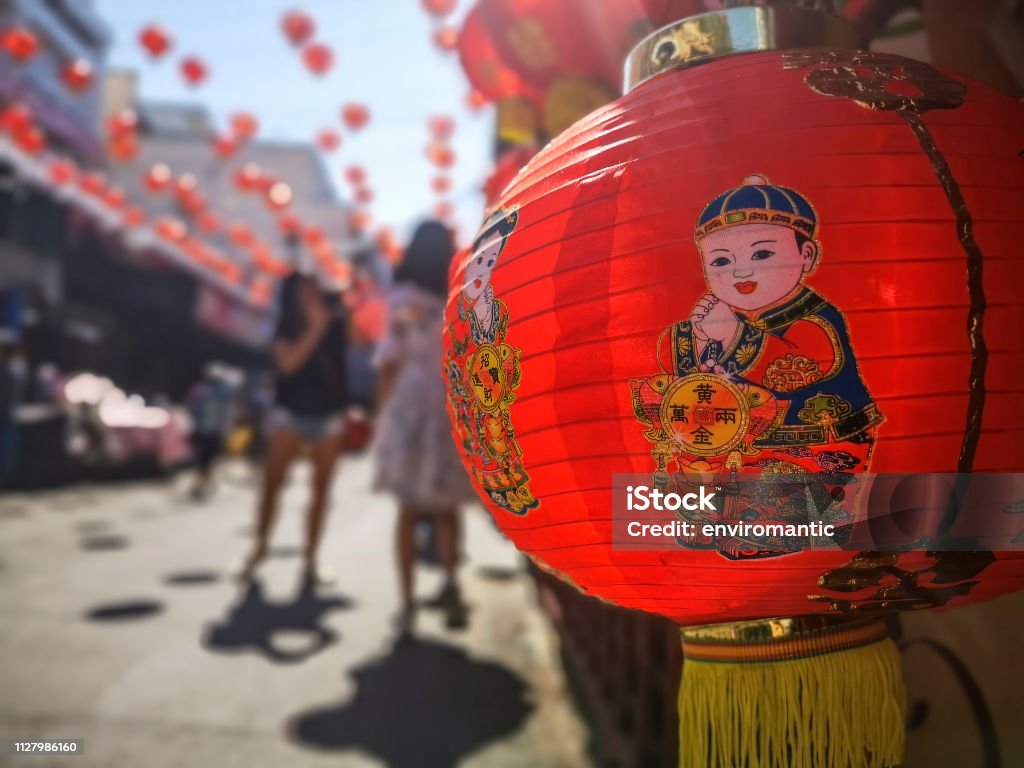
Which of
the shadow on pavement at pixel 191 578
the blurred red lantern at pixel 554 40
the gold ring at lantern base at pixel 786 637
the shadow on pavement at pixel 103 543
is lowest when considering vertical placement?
the shadow on pavement at pixel 191 578

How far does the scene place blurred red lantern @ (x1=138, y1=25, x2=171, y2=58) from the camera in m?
9.19

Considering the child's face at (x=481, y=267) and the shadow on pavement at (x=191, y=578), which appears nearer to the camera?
the child's face at (x=481, y=267)

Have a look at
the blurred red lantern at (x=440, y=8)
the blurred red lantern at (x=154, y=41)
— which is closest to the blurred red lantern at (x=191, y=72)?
the blurred red lantern at (x=154, y=41)

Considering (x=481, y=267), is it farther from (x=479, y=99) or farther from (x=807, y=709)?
(x=479, y=99)

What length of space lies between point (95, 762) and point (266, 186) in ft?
51.8

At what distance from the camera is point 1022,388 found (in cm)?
76

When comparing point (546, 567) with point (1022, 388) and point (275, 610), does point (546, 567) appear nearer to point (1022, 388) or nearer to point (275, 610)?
point (1022, 388)

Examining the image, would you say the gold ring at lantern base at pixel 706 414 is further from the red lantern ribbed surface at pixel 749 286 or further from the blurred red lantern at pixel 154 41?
the blurred red lantern at pixel 154 41

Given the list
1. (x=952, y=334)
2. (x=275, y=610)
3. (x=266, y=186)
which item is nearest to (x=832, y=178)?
(x=952, y=334)

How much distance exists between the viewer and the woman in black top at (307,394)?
166 inches

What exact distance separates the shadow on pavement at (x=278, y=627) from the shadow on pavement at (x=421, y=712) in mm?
400

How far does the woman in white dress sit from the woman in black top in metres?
0.74

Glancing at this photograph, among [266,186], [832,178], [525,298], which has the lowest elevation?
[525,298]

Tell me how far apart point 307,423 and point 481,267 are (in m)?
3.47
